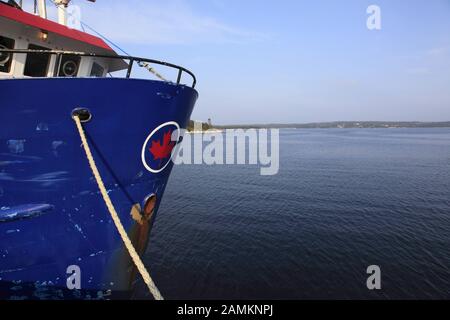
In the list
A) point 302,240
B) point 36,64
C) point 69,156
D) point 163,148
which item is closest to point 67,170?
point 69,156

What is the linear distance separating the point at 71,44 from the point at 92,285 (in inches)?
217

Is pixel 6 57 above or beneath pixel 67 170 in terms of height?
above

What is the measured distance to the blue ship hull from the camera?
15.3 feet

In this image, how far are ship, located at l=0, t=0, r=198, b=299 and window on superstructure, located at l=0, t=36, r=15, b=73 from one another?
0.02 meters

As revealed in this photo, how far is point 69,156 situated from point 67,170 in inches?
10.8

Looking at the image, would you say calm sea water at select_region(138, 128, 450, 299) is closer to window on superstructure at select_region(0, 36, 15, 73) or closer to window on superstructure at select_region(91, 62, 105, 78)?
window on superstructure at select_region(91, 62, 105, 78)

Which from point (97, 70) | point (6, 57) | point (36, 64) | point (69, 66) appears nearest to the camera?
point (6, 57)

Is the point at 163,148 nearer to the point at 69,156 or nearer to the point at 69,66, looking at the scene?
the point at 69,156

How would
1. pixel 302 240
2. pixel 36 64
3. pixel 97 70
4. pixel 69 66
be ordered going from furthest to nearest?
pixel 302 240
pixel 97 70
pixel 69 66
pixel 36 64

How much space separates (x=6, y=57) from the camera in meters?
5.52

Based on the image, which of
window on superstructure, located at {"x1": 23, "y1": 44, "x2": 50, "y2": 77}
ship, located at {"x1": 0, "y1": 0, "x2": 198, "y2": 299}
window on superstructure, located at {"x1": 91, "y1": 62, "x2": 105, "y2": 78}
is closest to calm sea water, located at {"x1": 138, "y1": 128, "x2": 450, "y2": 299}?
ship, located at {"x1": 0, "y1": 0, "x2": 198, "y2": 299}

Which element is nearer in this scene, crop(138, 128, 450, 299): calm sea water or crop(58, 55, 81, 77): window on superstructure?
crop(58, 55, 81, 77): window on superstructure

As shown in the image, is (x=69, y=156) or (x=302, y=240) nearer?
(x=69, y=156)

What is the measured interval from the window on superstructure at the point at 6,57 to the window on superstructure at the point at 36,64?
30 cm
